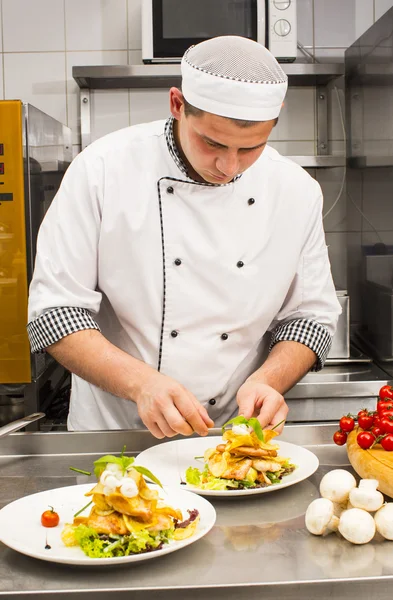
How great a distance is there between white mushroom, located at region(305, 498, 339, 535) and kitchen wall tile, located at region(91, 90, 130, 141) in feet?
8.10

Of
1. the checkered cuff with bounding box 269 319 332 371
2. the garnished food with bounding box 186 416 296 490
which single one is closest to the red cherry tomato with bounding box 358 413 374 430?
the garnished food with bounding box 186 416 296 490

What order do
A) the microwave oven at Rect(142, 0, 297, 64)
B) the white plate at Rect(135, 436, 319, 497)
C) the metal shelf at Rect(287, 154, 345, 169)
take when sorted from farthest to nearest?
the metal shelf at Rect(287, 154, 345, 169) → the microwave oven at Rect(142, 0, 297, 64) → the white plate at Rect(135, 436, 319, 497)

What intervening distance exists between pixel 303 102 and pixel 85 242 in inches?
73.4

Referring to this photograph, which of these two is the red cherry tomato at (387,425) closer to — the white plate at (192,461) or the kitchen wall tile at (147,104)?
the white plate at (192,461)

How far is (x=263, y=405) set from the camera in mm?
1381

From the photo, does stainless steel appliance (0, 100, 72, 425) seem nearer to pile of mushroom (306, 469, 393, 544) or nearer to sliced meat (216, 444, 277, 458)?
sliced meat (216, 444, 277, 458)

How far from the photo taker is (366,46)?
9.58 feet

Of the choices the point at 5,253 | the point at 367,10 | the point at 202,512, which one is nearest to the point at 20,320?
the point at 5,253

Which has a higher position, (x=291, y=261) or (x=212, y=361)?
(x=291, y=261)

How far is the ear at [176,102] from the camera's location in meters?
1.56

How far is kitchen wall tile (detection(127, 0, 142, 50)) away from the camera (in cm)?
322

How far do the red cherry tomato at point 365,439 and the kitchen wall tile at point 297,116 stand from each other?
7.44 feet

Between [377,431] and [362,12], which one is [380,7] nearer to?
[362,12]

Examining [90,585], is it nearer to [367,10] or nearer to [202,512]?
[202,512]
